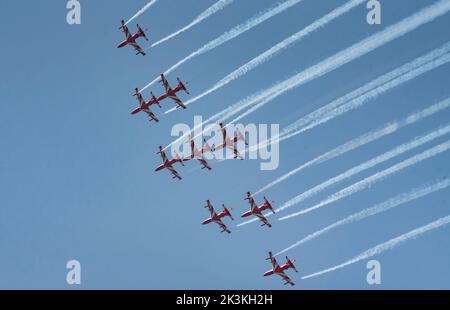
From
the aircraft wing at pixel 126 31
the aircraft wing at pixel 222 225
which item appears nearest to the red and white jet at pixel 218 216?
the aircraft wing at pixel 222 225

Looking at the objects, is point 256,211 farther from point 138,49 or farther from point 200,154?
point 138,49

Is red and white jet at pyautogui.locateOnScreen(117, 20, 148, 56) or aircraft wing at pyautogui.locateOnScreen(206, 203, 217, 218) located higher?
red and white jet at pyautogui.locateOnScreen(117, 20, 148, 56)

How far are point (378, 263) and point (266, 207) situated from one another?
14334mm

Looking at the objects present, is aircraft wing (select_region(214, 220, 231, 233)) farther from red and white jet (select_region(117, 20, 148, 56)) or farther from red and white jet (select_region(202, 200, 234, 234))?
red and white jet (select_region(117, 20, 148, 56))

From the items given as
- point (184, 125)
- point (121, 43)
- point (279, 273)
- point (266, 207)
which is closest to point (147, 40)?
point (121, 43)

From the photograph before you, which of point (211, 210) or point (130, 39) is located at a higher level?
point (130, 39)

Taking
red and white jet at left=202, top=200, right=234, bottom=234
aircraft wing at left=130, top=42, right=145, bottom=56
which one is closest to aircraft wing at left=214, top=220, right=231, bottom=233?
red and white jet at left=202, top=200, right=234, bottom=234

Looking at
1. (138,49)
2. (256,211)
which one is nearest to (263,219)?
(256,211)

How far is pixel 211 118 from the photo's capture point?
72.5 m

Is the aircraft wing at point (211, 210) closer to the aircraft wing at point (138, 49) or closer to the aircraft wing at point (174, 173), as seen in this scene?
the aircraft wing at point (174, 173)

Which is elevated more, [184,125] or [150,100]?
[150,100]

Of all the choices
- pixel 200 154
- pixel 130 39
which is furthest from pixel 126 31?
pixel 200 154
